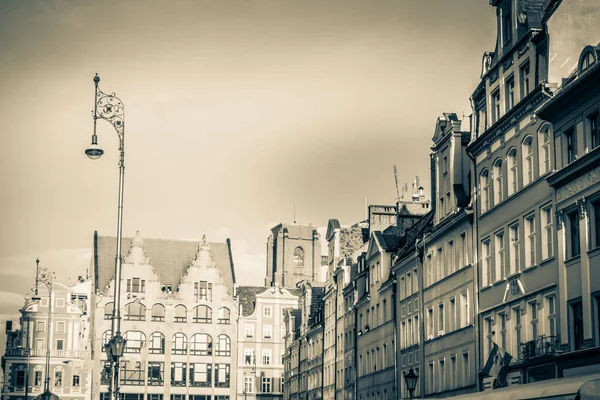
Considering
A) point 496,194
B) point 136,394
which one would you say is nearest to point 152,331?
point 136,394

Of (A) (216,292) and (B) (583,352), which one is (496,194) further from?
(A) (216,292)

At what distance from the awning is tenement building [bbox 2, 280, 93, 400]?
83.4 meters

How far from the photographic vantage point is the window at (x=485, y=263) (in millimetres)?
42750

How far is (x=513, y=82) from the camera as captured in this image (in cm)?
4047

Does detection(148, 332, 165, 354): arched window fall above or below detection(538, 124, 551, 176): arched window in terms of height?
below

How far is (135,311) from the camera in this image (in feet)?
386

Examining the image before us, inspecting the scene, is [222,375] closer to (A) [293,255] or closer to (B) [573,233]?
(A) [293,255]

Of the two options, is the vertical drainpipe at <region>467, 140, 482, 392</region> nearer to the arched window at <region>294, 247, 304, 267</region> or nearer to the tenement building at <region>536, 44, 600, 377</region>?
the tenement building at <region>536, 44, 600, 377</region>

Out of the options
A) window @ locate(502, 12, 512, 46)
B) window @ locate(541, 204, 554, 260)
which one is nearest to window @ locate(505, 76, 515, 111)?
window @ locate(502, 12, 512, 46)

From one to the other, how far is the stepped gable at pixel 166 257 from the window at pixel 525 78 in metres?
86.1

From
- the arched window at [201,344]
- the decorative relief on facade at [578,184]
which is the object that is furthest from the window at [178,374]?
the decorative relief on facade at [578,184]

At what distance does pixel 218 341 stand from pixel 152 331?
7818 millimetres

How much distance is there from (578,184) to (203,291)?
91.6 meters

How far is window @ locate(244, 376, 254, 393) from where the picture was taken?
11956 cm
